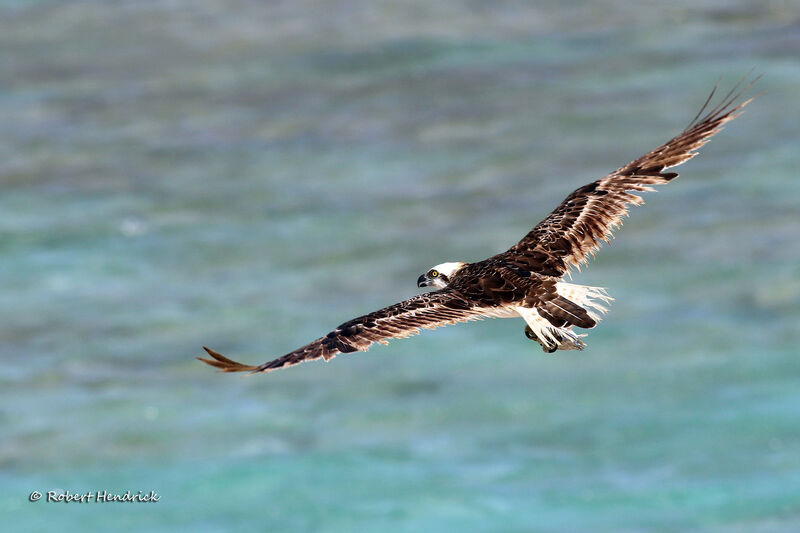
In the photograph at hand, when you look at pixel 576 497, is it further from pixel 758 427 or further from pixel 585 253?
pixel 585 253

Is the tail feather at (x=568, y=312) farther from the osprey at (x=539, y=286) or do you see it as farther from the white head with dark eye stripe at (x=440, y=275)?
the white head with dark eye stripe at (x=440, y=275)

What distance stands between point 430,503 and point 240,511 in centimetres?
681

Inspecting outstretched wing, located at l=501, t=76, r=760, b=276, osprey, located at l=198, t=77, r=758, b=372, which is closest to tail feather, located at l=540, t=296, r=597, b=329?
osprey, located at l=198, t=77, r=758, b=372

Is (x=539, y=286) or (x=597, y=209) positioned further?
(x=597, y=209)

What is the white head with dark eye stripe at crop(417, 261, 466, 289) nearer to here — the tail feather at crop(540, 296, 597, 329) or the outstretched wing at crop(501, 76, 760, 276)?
the outstretched wing at crop(501, 76, 760, 276)

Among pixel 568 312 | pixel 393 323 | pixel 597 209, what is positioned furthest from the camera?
pixel 597 209

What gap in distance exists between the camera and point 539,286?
14211mm

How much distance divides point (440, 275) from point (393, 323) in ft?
7.29

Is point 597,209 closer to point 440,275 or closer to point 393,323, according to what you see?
point 440,275

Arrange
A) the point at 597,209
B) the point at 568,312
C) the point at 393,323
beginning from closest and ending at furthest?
the point at 568,312, the point at 393,323, the point at 597,209

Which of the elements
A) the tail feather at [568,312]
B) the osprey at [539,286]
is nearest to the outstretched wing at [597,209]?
the osprey at [539,286]

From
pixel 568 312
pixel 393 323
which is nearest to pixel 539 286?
pixel 568 312

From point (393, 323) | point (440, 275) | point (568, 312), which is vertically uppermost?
point (440, 275)

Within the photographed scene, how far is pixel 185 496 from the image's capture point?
50.2 metres
